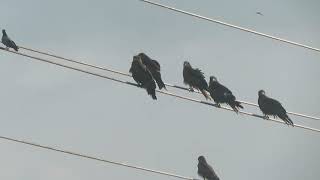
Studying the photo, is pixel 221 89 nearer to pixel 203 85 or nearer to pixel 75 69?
pixel 203 85

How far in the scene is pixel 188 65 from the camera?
87.6ft

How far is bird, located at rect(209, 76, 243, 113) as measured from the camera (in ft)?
77.2

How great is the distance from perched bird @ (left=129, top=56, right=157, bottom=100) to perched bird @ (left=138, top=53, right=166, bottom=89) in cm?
12

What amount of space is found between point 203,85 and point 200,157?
3667mm

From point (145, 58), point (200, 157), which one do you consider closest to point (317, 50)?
point (145, 58)

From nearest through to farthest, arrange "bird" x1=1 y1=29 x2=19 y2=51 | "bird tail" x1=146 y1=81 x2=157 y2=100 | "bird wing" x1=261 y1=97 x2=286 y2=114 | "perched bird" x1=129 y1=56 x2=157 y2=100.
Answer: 1. "bird tail" x1=146 y1=81 x2=157 y2=100
2. "perched bird" x1=129 y1=56 x2=157 y2=100
3. "bird wing" x1=261 y1=97 x2=286 y2=114
4. "bird" x1=1 y1=29 x2=19 y2=51

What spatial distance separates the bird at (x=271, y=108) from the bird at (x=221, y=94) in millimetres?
746

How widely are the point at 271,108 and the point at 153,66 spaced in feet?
8.72

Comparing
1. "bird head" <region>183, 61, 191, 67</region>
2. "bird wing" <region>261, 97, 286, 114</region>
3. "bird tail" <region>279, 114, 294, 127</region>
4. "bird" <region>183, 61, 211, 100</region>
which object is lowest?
"bird tail" <region>279, 114, 294, 127</region>

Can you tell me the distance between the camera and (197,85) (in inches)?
985

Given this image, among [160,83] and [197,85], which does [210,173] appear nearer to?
[197,85]

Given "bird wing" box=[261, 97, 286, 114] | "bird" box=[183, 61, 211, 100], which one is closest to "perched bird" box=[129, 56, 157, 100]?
"bird" box=[183, 61, 211, 100]

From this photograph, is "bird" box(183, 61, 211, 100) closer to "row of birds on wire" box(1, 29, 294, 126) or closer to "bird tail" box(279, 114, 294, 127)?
"row of birds on wire" box(1, 29, 294, 126)

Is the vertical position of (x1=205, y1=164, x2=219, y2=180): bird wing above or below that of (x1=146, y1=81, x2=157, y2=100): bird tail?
below
